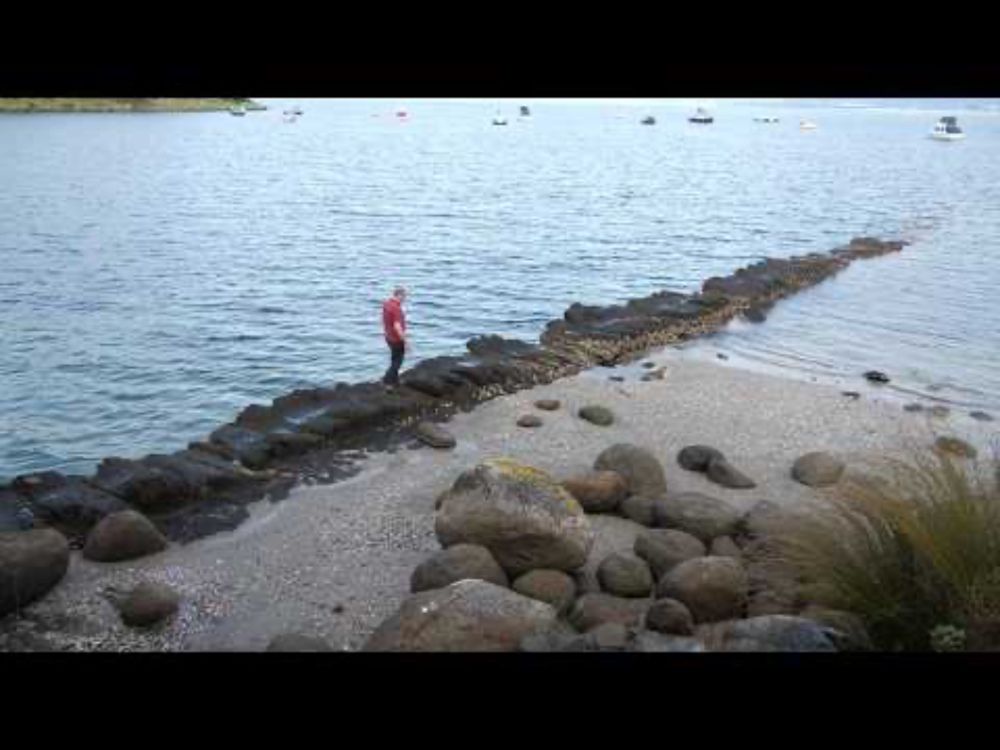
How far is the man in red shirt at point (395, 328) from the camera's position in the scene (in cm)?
2362

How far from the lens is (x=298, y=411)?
2344cm

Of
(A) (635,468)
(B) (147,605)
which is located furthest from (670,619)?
(B) (147,605)

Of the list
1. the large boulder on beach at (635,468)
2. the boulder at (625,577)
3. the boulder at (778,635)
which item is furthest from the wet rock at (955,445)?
the boulder at (778,635)

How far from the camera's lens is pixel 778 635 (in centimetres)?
978

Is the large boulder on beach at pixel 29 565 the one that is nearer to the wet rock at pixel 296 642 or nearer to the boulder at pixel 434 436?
the wet rock at pixel 296 642

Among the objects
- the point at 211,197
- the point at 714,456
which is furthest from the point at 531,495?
the point at 211,197

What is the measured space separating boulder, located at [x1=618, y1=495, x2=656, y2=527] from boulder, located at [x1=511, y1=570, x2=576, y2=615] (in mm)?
3106

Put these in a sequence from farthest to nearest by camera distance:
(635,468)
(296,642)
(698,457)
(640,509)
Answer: (698,457), (635,468), (640,509), (296,642)

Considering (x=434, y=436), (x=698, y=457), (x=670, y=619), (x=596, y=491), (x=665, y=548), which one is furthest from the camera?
(x=434, y=436)

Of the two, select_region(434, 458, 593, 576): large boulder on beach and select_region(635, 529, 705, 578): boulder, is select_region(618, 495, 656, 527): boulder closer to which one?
select_region(635, 529, 705, 578): boulder

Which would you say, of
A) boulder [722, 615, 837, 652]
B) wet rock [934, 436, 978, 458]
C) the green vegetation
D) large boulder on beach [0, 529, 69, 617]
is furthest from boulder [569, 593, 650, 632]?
wet rock [934, 436, 978, 458]

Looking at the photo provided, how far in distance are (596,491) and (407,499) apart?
373 centimetres

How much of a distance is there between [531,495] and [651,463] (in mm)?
4481

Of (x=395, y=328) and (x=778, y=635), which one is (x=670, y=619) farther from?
(x=395, y=328)
